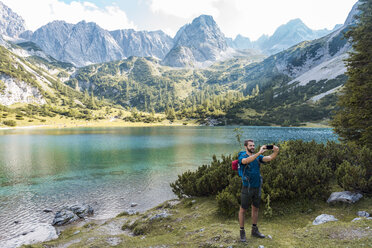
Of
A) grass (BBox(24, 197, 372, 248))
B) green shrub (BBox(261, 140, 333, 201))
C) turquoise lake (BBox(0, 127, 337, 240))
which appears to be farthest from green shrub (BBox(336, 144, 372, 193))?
turquoise lake (BBox(0, 127, 337, 240))

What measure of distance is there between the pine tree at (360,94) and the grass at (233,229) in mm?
10684

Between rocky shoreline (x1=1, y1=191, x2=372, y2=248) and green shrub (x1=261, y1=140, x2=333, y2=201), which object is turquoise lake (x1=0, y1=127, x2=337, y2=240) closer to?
rocky shoreline (x1=1, y1=191, x2=372, y2=248)

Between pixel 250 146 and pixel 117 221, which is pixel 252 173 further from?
pixel 117 221

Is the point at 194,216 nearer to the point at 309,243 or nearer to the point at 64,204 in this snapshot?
the point at 309,243

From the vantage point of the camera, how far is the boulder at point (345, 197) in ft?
35.7

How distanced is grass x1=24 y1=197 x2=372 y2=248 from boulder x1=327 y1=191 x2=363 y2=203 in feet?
0.83

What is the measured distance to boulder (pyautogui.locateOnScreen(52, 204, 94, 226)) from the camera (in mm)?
17344

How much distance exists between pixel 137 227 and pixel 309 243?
929cm

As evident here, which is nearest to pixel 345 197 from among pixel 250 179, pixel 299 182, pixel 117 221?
pixel 299 182

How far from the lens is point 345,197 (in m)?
11.1

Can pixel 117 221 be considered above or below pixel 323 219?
below

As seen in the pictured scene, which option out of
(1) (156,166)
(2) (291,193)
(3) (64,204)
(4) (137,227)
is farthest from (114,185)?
(2) (291,193)

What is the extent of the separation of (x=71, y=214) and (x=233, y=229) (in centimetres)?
1534

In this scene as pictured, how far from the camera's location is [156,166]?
38.8m
